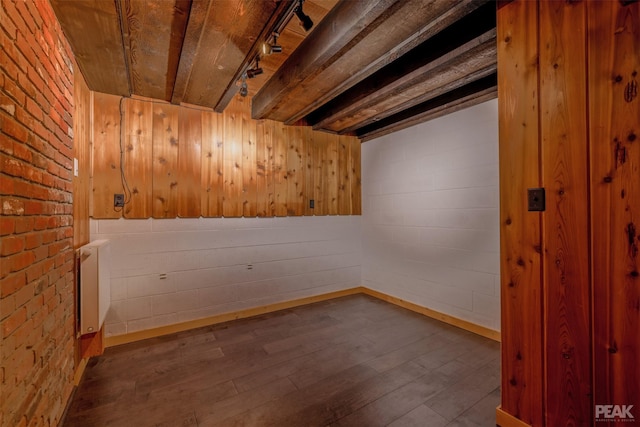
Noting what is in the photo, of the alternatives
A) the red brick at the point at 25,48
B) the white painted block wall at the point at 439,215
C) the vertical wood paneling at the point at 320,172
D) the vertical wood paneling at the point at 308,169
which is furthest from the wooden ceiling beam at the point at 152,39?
the white painted block wall at the point at 439,215

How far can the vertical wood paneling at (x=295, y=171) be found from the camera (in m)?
3.78

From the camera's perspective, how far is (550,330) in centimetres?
137

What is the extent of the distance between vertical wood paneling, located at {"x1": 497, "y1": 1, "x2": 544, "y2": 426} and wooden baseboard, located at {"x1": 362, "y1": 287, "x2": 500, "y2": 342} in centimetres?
134

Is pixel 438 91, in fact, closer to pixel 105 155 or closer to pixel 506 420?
pixel 506 420

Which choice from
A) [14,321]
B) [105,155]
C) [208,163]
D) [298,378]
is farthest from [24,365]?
[208,163]

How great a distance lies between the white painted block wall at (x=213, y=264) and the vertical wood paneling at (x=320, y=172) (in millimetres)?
229

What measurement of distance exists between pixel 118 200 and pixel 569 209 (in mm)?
3507

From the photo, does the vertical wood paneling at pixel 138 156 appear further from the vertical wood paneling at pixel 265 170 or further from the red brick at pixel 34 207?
the red brick at pixel 34 207

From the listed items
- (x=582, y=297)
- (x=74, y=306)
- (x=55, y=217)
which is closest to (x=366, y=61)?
(x=582, y=297)

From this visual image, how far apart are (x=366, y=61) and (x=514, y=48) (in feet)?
3.35

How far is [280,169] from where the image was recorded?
3705 millimetres

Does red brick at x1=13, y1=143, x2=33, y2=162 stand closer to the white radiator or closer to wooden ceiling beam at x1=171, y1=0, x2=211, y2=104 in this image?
the white radiator

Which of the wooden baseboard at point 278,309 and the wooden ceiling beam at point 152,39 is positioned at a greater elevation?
the wooden ceiling beam at point 152,39

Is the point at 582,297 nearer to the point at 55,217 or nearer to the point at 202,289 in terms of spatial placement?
the point at 55,217
